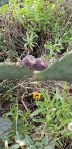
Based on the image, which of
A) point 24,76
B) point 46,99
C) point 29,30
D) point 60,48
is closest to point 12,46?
point 29,30

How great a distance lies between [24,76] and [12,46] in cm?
103

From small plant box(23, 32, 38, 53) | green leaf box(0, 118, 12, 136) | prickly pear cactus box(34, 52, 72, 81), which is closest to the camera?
prickly pear cactus box(34, 52, 72, 81)

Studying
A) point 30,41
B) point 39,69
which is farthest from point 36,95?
point 39,69

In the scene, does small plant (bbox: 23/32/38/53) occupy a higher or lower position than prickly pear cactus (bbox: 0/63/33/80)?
higher

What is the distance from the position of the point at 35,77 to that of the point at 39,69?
0.25 feet

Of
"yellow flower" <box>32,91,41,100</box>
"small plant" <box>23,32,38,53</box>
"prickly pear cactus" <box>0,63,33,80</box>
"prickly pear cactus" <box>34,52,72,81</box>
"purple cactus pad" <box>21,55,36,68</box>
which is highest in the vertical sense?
"small plant" <box>23,32,38,53</box>

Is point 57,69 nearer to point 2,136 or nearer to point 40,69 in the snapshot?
point 40,69

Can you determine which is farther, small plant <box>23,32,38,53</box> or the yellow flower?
small plant <box>23,32,38,53</box>

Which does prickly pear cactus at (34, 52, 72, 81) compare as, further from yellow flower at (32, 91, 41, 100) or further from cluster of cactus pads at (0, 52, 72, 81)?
yellow flower at (32, 91, 41, 100)

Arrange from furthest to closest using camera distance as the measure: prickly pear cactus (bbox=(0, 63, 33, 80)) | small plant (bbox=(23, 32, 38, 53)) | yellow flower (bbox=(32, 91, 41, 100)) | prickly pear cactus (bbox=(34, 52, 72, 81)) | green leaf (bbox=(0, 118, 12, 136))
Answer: small plant (bbox=(23, 32, 38, 53)) < yellow flower (bbox=(32, 91, 41, 100)) < green leaf (bbox=(0, 118, 12, 136)) < prickly pear cactus (bbox=(0, 63, 33, 80)) < prickly pear cactus (bbox=(34, 52, 72, 81))

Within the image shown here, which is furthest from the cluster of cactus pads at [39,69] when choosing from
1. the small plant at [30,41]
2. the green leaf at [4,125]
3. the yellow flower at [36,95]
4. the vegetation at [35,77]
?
the small plant at [30,41]

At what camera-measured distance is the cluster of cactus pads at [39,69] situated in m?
1.44

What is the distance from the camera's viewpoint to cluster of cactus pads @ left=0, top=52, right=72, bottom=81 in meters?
1.44

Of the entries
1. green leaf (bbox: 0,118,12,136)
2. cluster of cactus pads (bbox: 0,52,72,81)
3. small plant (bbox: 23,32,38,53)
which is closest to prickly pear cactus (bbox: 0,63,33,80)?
cluster of cactus pads (bbox: 0,52,72,81)
